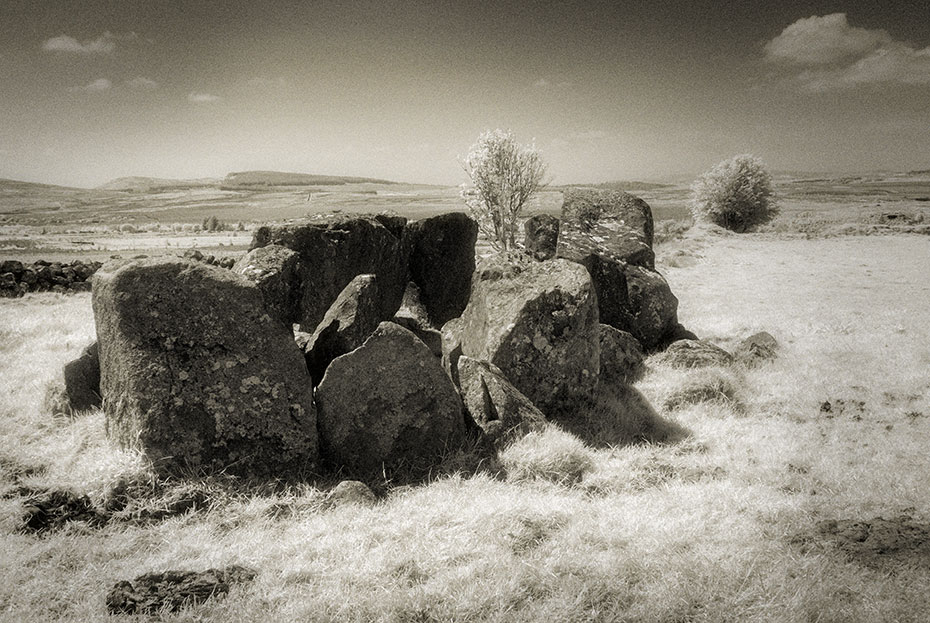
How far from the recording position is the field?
4.08m

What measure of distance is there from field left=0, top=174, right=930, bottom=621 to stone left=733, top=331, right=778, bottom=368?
4.53 feet

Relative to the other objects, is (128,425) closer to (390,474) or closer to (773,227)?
(390,474)

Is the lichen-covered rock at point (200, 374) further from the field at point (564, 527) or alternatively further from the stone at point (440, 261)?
the stone at point (440, 261)

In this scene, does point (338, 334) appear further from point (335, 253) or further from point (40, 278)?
point (40, 278)

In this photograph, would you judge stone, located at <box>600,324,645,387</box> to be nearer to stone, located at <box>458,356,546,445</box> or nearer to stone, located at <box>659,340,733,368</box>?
stone, located at <box>659,340,733,368</box>

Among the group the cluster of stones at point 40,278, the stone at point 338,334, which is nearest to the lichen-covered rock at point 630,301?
the stone at point 338,334

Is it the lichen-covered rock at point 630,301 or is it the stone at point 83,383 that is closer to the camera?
the stone at point 83,383

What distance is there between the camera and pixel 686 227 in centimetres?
4734

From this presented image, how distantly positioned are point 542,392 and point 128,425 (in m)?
5.28

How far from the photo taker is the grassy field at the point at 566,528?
13.4 feet

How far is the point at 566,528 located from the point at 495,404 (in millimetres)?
2260

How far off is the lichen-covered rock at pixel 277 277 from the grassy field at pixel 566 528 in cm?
216

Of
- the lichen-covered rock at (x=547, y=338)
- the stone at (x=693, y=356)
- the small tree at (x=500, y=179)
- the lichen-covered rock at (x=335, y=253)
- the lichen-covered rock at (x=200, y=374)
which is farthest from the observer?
the small tree at (x=500, y=179)

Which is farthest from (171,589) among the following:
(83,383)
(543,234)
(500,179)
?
(500,179)
